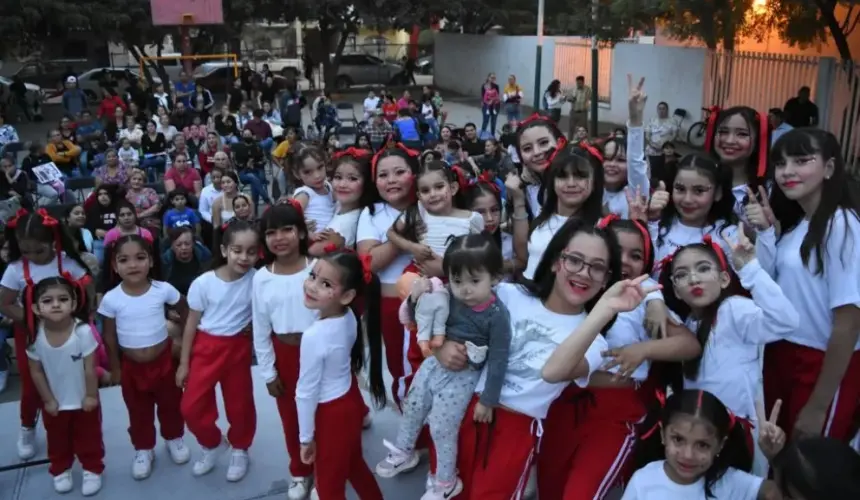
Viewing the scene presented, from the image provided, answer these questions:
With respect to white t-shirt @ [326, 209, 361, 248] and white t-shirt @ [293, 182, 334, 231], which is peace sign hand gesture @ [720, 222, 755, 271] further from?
white t-shirt @ [293, 182, 334, 231]

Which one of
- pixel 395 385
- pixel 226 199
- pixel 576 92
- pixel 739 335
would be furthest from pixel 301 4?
pixel 739 335

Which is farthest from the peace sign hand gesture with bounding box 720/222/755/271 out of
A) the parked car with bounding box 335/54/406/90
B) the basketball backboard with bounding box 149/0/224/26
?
the parked car with bounding box 335/54/406/90

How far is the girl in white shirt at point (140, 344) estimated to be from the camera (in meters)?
3.65

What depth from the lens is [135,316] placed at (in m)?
3.65

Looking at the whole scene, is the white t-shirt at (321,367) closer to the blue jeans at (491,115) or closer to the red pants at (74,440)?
the red pants at (74,440)

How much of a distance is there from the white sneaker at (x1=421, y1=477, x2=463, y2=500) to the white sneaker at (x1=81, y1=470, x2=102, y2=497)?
173cm

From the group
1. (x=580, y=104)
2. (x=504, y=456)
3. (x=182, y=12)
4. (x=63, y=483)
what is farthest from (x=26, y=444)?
(x=182, y=12)

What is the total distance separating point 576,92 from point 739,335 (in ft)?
44.0

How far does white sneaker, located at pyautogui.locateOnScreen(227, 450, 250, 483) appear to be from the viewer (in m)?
3.76

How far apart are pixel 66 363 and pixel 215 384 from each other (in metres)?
0.67

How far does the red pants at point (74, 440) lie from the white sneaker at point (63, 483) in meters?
0.02

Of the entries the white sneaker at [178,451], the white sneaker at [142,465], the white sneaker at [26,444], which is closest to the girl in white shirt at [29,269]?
the white sneaker at [26,444]

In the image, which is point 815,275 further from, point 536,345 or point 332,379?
point 332,379

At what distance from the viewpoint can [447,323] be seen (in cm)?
287
